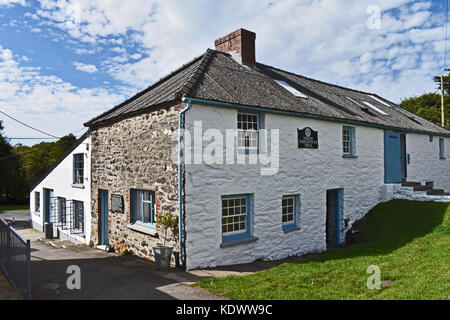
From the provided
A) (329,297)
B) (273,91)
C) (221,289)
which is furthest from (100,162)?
(329,297)

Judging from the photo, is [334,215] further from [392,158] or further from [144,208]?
[144,208]

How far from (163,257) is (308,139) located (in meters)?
6.73

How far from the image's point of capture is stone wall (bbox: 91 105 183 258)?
9.34m

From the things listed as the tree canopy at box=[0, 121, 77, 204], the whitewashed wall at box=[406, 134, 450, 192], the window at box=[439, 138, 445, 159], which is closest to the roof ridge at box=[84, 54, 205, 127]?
the whitewashed wall at box=[406, 134, 450, 192]

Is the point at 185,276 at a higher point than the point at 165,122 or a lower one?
lower

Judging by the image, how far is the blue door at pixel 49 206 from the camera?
19.6 metres

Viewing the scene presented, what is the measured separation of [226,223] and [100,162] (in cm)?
634

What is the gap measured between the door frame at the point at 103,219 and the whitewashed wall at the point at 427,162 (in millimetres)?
15816

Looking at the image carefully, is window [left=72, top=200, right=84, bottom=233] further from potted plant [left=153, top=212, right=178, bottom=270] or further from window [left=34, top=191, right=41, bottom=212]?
potted plant [left=153, top=212, right=178, bottom=270]

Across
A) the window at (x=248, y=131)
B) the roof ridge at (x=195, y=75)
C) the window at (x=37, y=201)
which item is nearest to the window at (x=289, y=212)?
the window at (x=248, y=131)

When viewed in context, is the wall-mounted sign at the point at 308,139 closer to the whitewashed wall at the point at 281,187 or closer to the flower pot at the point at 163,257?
the whitewashed wall at the point at 281,187

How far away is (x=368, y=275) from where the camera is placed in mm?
7699

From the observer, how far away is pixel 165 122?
9.61 metres
